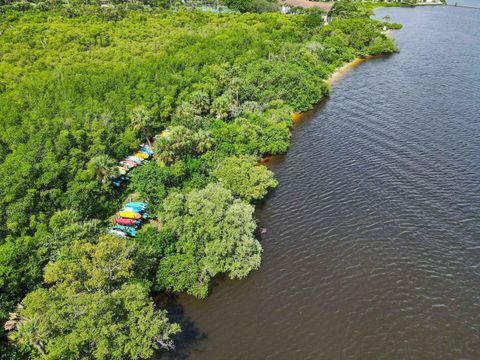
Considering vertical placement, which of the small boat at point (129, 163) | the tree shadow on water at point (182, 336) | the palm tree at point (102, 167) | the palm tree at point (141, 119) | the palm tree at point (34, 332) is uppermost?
the palm tree at point (141, 119)

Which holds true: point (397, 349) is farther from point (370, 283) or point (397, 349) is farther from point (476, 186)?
point (476, 186)

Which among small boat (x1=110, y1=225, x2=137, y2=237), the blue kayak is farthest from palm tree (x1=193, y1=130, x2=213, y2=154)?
the blue kayak

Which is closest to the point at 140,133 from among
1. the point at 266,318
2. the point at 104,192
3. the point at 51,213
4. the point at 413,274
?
the point at 104,192

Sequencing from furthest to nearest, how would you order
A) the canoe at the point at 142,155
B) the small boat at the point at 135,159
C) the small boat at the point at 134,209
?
the canoe at the point at 142,155, the small boat at the point at 135,159, the small boat at the point at 134,209

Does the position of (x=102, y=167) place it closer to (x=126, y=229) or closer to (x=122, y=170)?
(x=122, y=170)

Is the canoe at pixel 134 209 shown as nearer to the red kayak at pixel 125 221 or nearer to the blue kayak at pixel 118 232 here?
the red kayak at pixel 125 221

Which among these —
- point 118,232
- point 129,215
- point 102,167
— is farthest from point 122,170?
point 118,232

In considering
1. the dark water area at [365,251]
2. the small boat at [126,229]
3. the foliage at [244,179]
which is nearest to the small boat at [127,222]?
the small boat at [126,229]
